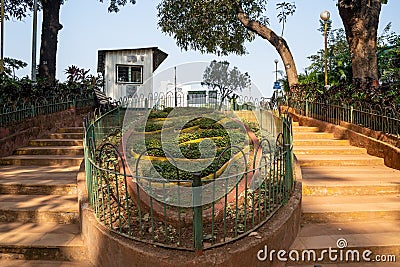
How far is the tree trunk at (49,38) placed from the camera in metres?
13.8

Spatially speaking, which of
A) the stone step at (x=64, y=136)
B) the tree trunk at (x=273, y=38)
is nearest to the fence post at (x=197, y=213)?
the stone step at (x=64, y=136)

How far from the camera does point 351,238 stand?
4.02 meters

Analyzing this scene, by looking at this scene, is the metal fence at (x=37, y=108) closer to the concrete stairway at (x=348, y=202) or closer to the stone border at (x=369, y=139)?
the concrete stairway at (x=348, y=202)

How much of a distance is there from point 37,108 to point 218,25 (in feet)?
31.4

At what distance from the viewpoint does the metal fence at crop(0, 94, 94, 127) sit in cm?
768

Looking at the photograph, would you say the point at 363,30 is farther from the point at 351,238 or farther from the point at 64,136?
the point at 64,136

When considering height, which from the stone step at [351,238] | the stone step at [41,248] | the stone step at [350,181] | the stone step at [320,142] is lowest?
the stone step at [41,248]

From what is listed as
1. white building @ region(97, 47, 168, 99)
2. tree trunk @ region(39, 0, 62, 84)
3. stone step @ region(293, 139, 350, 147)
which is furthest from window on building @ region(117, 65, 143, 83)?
stone step @ region(293, 139, 350, 147)

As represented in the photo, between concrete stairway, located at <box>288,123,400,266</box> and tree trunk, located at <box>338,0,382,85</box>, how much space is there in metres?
3.60

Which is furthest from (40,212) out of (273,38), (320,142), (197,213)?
(273,38)

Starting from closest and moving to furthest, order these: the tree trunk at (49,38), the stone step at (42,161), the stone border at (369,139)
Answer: the stone border at (369,139)
the stone step at (42,161)
the tree trunk at (49,38)

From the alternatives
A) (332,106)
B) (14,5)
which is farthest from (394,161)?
(14,5)

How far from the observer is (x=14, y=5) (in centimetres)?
1580

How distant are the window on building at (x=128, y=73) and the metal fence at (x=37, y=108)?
5.68m
